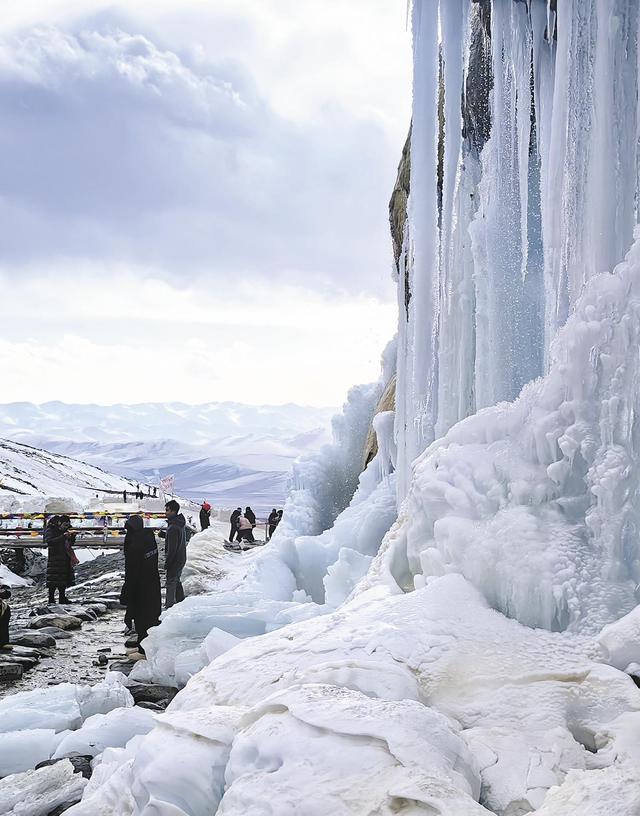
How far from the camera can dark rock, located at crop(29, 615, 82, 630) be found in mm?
10016

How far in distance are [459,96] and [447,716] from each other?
680 cm

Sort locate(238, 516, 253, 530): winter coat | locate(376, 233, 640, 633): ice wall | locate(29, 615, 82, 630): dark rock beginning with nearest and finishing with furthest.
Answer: locate(376, 233, 640, 633): ice wall < locate(29, 615, 82, 630): dark rock < locate(238, 516, 253, 530): winter coat

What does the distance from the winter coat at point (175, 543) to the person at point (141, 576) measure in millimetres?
978

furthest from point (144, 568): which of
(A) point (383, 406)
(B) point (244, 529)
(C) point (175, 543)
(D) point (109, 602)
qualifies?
(B) point (244, 529)

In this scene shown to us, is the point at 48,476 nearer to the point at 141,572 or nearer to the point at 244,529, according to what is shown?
the point at 244,529

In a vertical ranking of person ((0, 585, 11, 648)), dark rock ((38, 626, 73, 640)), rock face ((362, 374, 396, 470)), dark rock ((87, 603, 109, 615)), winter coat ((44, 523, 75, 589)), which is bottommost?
dark rock ((38, 626, 73, 640))

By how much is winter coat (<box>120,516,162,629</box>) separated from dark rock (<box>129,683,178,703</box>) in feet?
5.42

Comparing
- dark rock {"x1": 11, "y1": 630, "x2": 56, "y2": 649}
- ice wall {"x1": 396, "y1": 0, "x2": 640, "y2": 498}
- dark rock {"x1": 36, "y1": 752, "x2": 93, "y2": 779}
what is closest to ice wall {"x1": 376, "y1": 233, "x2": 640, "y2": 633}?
ice wall {"x1": 396, "y1": 0, "x2": 640, "y2": 498}

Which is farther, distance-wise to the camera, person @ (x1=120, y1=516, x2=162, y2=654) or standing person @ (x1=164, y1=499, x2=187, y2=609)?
standing person @ (x1=164, y1=499, x2=187, y2=609)

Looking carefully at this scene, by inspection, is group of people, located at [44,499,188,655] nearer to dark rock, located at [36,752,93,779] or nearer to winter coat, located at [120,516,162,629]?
winter coat, located at [120,516,162,629]

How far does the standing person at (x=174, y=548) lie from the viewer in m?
9.17

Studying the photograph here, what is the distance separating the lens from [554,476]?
4.02m

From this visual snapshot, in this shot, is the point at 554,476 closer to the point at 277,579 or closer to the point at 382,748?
the point at 382,748

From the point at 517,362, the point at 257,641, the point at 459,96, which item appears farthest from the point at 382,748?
the point at 459,96
